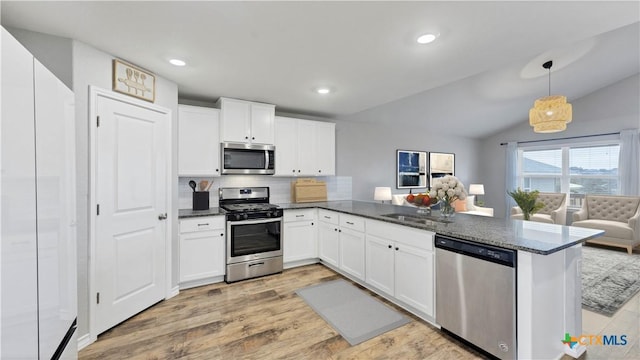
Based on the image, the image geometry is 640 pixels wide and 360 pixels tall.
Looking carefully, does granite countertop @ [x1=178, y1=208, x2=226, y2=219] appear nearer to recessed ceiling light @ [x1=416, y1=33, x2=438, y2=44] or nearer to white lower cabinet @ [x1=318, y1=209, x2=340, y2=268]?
white lower cabinet @ [x1=318, y1=209, x2=340, y2=268]

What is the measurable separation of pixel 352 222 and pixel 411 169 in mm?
3667

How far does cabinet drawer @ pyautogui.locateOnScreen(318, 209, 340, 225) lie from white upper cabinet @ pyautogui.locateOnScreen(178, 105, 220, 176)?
1492mm

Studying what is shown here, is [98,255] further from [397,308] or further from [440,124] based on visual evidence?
[440,124]

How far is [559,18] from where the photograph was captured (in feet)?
5.96

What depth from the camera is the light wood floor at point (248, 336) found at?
1982mm

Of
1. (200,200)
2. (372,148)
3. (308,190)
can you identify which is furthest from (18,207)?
(372,148)

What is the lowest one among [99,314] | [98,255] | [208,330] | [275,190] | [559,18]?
[208,330]

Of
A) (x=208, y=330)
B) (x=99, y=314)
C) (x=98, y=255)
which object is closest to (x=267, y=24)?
(x=98, y=255)

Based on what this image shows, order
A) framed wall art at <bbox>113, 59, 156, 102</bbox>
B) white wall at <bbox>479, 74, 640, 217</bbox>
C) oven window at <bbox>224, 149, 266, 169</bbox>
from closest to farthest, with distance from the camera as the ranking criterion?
framed wall art at <bbox>113, 59, 156, 102</bbox> → oven window at <bbox>224, 149, 266, 169</bbox> → white wall at <bbox>479, 74, 640, 217</bbox>

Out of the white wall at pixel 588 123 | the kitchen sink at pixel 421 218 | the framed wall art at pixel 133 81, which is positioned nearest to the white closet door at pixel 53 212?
the framed wall art at pixel 133 81

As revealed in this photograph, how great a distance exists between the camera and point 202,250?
10.3 ft

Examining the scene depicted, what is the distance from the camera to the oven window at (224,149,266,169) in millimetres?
3547

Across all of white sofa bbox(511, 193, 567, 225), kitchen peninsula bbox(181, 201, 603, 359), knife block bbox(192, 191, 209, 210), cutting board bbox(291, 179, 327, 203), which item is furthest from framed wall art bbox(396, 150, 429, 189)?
knife block bbox(192, 191, 209, 210)

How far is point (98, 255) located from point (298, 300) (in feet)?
5.96
